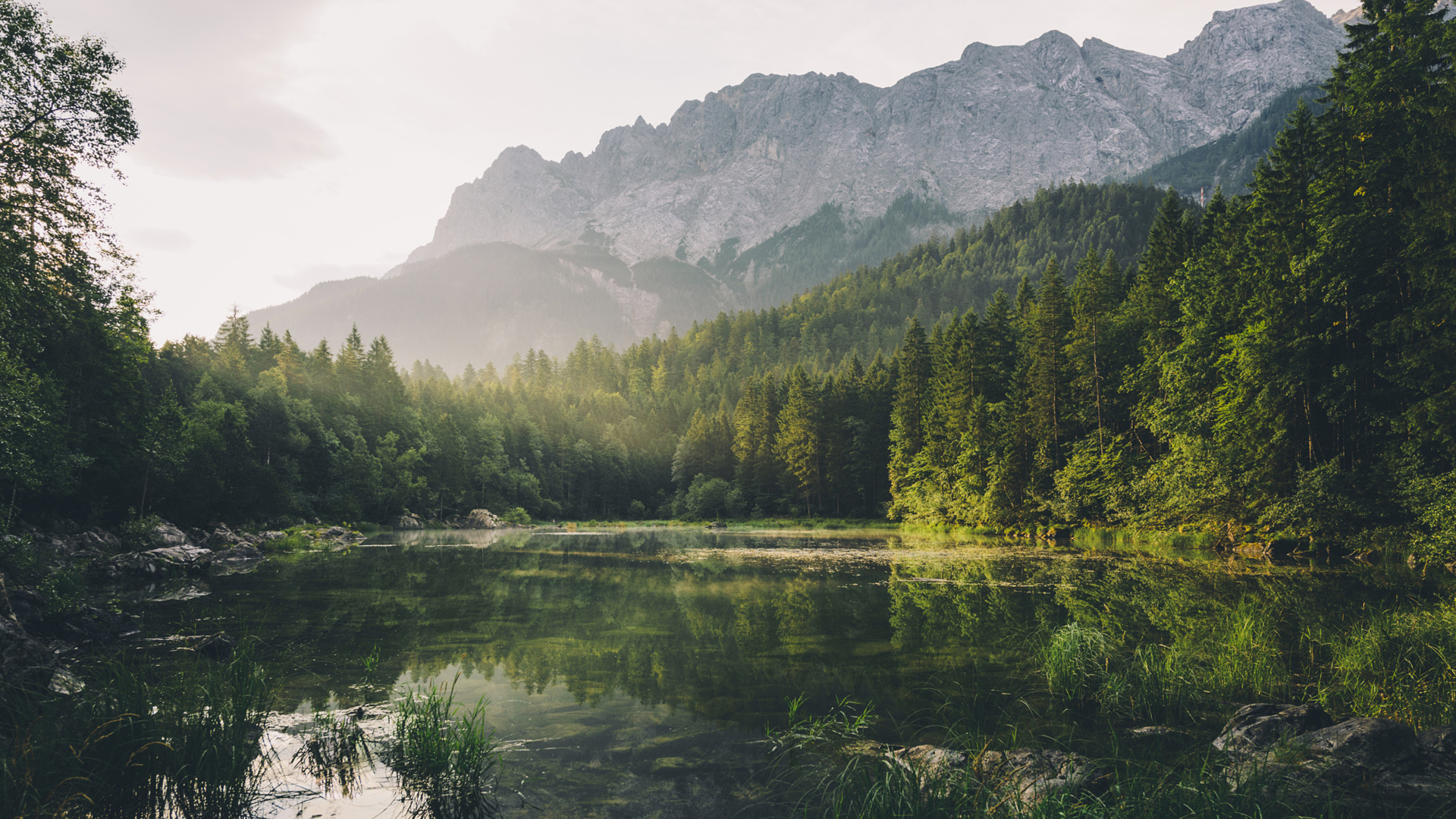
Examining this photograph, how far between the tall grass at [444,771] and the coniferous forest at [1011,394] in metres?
17.7

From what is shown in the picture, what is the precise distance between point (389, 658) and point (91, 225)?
55.1ft

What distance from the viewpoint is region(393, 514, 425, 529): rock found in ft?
251

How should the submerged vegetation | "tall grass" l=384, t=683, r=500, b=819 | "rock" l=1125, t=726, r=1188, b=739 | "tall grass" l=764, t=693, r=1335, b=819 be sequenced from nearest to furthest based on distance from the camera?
"tall grass" l=764, t=693, r=1335, b=819 → "tall grass" l=384, t=683, r=500, b=819 → the submerged vegetation → "rock" l=1125, t=726, r=1188, b=739

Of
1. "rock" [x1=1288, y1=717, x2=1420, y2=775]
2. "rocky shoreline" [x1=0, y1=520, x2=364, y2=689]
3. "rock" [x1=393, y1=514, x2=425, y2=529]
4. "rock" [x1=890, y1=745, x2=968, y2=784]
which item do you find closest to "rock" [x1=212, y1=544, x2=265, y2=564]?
"rocky shoreline" [x1=0, y1=520, x2=364, y2=689]

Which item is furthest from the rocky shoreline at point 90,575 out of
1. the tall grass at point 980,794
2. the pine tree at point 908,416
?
the pine tree at point 908,416

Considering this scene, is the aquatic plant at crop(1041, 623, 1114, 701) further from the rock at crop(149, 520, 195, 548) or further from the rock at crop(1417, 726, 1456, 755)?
the rock at crop(149, 520, 195, 548)

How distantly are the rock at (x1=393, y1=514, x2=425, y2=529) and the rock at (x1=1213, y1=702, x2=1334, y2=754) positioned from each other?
82.2 metres

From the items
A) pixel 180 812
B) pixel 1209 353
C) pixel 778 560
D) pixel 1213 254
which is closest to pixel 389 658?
pixel 180 812

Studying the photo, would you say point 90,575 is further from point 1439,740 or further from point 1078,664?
point 1439,740

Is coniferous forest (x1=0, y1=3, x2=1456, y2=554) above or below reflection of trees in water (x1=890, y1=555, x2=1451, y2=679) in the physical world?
above

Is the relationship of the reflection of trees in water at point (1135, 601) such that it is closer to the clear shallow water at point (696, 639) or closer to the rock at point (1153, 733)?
the clear shallow water at point (696, 639)

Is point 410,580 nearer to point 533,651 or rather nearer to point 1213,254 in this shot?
point 533,651

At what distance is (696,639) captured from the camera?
51.7 feet

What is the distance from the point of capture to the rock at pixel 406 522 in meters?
76.4
